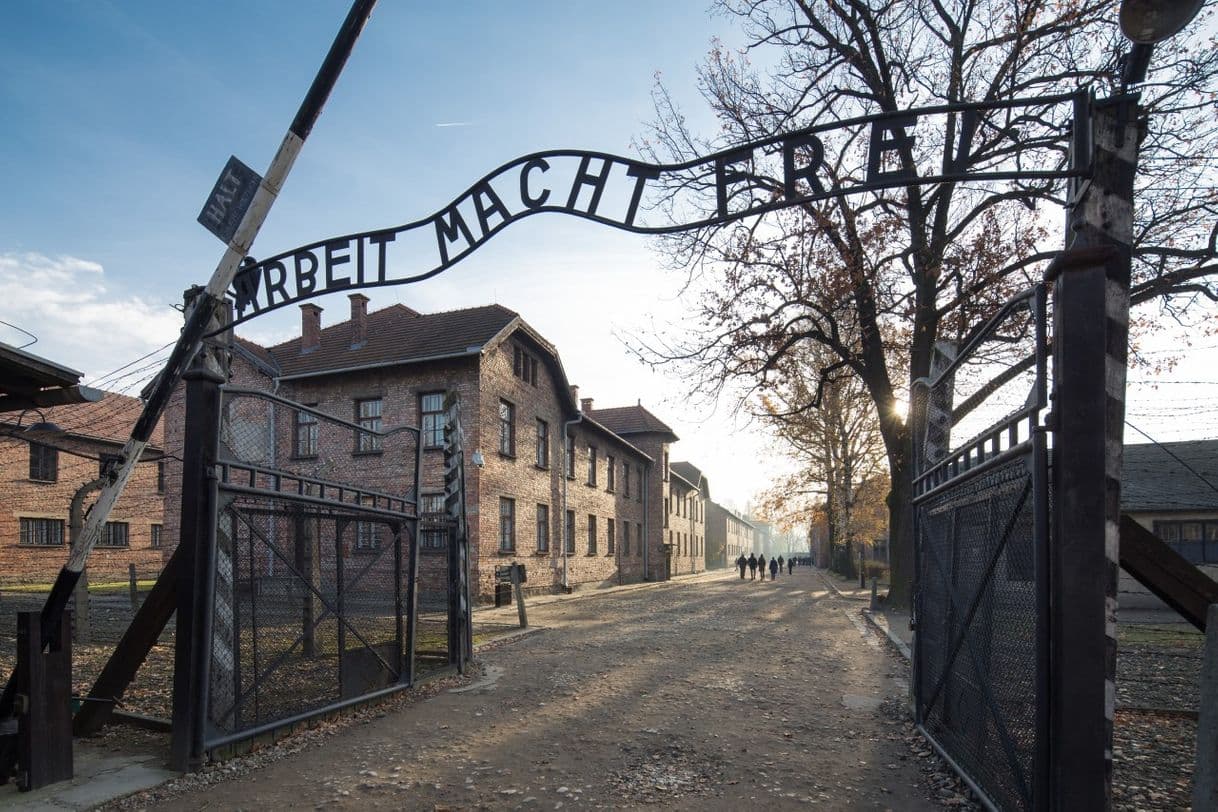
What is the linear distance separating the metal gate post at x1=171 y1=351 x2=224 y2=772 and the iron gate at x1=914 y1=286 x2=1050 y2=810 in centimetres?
500

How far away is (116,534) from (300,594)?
32.8 metres

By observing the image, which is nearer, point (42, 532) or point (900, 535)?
point (900, 535)

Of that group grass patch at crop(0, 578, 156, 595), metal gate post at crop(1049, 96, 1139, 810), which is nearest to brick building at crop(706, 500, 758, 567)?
grass patch at crop(0, 578, 156, 595)

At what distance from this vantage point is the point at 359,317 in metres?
25.8

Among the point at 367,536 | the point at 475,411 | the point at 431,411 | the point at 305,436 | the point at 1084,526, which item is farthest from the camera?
the point at 305,436

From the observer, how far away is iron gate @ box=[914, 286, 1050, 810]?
364cm

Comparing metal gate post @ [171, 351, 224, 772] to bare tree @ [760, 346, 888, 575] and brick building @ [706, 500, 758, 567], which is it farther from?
brick building @ [706, 500, 758, 567]

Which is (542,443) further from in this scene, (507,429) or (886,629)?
(886,629)

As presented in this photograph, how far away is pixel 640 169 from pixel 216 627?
4.46 metres

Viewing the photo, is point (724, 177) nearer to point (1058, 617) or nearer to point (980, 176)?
point (980, 176)

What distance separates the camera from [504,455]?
75.8 feet

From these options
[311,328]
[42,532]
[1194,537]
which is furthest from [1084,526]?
[42,532]

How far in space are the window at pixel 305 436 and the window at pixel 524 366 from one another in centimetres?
632

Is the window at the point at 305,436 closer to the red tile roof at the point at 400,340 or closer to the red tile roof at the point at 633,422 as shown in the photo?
the red tile roof at the point at 400,340
